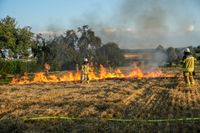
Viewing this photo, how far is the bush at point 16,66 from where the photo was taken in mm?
44222

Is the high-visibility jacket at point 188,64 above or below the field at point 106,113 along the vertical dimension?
above

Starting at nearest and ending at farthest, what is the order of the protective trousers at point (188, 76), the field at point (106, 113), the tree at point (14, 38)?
the field at point (106, 113) → the protective trousers at point (188, 76) → the tree at point (14, 38)

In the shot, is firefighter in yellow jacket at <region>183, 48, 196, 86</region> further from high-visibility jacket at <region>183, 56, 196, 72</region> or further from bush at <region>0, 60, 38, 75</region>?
bush at <region>0, 60, 38, 75</region>

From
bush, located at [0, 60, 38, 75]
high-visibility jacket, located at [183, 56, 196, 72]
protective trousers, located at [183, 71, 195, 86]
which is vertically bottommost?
protective trousers, located at [183, 71, 195, 86]

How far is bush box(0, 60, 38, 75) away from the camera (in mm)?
44222

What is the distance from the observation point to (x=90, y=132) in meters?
10.5

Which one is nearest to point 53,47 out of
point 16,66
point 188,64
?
point 16,66

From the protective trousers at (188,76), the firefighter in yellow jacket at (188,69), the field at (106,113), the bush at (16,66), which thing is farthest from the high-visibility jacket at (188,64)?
the bush at (16,66)

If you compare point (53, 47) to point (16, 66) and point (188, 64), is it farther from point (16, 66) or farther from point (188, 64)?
point (188, 64)

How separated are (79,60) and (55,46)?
7.46 m

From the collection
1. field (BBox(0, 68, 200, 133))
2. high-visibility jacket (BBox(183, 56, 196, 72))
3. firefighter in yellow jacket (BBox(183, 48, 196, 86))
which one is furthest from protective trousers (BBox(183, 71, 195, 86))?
field (BBox(0, 68, 200, 133))

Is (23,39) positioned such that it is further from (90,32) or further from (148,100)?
(148,100)

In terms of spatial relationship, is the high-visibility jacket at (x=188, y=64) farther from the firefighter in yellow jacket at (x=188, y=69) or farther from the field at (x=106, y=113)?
the field at (x=106, y=113)

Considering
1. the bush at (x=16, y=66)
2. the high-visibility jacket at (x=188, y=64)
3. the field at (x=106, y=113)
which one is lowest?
the field at (x=106, y=113)
